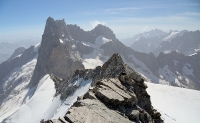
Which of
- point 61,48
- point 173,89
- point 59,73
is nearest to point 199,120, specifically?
point 173,89

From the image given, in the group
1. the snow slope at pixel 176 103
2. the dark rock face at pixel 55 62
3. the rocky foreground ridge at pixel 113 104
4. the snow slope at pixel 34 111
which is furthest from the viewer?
the dark rock face at pixel 55 62

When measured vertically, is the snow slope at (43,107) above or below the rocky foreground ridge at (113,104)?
below

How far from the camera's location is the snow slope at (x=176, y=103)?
25.7 m

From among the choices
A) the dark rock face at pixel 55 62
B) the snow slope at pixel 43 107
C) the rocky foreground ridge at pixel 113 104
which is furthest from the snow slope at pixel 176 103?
the dark rock face at pixel 55 62

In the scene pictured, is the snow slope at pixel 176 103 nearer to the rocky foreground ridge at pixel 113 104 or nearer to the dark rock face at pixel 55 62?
the rocky foreground ridge at pixel 113 104

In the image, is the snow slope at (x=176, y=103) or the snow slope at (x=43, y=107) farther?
the snow slope at (x=43, y=107)

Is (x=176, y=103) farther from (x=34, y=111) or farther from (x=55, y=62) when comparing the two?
(x=55, y=62)

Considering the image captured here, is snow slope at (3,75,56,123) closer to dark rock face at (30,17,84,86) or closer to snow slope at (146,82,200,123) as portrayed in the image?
snow slope at (146,82,200,123)

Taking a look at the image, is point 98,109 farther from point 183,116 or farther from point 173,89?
point 173,89

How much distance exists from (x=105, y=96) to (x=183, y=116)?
61.0 feet

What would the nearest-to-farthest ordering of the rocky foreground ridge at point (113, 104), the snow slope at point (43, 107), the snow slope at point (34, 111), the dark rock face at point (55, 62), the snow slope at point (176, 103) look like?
the rocky foreground ridge at point (113, 104)
the snow slope at point (176, 103)
the snow slope at point (43, 107)
the snow slope at point (34, 111)
the dark rock face at point (55, 62)

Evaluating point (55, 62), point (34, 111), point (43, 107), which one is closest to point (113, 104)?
point (43, 107)

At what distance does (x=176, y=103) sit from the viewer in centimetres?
3111

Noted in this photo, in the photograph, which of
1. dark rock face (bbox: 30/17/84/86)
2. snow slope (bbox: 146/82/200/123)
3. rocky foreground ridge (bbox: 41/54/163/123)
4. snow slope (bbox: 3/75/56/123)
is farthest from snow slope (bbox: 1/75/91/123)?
dark rock face (bbox: 30/17/84/86)
